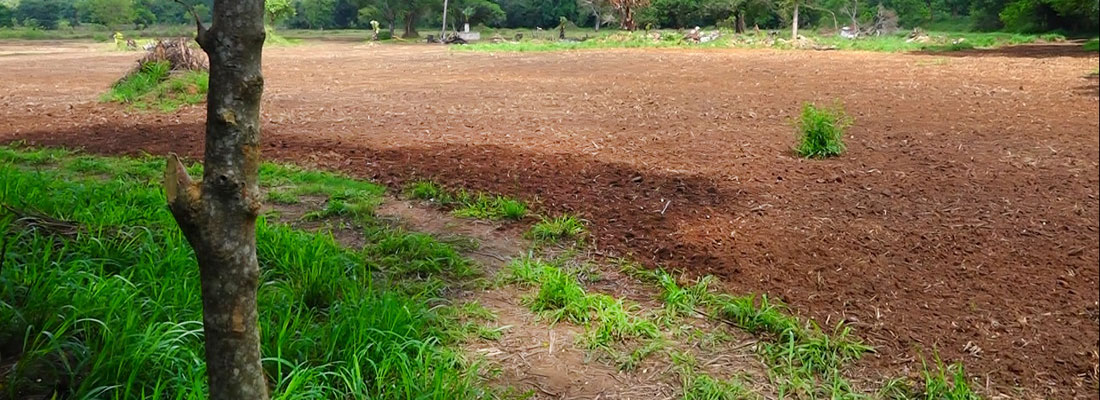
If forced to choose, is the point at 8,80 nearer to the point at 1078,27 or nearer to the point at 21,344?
the point at 21,344

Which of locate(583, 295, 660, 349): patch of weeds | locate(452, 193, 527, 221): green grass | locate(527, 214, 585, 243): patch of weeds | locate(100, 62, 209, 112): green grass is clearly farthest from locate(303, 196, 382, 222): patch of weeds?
locate(100, 62, 209, 112): green grass

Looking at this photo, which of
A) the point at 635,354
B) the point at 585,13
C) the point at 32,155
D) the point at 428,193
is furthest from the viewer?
the point at 585,13

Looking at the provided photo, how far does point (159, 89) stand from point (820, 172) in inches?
339

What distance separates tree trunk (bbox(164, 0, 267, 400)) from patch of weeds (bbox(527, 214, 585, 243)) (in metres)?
2.37

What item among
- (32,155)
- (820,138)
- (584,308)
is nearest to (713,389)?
(584,308)

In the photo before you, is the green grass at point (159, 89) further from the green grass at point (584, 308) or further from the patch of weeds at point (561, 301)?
the patch of weeds at point (561, 301)

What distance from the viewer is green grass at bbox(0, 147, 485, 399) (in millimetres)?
1975

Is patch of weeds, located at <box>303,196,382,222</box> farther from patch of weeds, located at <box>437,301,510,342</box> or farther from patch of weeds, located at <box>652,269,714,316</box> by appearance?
patch of weeds, located at <box>652,269,714,316</box>

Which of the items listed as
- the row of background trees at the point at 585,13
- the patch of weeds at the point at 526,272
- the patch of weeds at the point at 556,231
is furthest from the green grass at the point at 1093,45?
the patch of weeds at the point at 556,231

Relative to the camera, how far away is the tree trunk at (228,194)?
126 cm

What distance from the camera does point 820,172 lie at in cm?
469

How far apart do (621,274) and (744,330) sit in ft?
2.29

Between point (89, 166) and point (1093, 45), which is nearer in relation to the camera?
point (1093, 45)

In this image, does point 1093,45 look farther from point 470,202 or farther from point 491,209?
point 470,202
